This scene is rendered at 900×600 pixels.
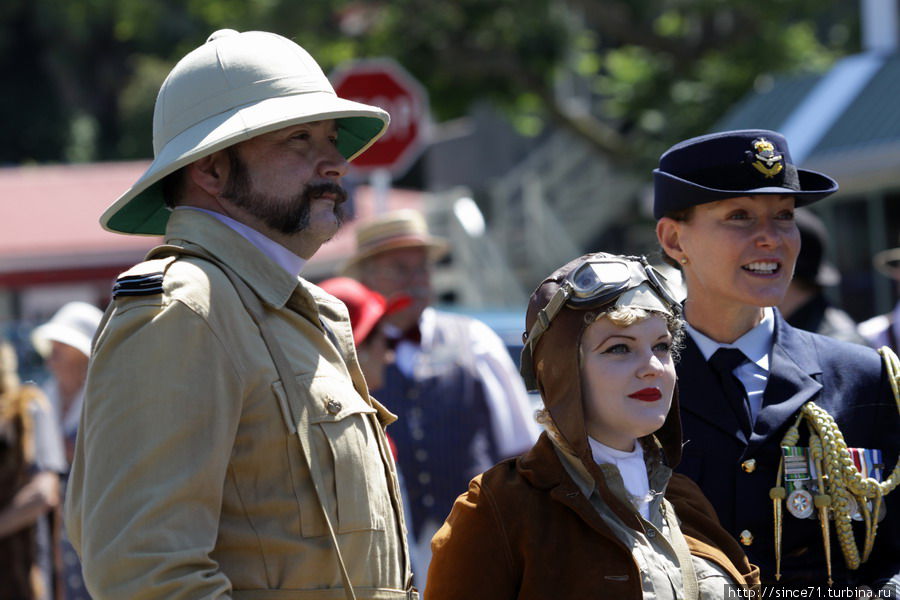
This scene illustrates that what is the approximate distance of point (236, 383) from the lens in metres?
2.60

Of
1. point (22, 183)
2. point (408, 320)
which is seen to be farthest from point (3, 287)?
point (408, 320)

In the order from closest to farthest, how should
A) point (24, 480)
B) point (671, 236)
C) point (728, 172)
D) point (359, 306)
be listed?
point (728, 172), point (671, 236), point (359, 306), point (24, 480)

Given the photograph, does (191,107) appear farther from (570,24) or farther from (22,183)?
(22,183)

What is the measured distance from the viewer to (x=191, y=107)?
294 cm

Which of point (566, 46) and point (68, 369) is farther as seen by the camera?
point (566, 46)

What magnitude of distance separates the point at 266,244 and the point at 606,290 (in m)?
0.80

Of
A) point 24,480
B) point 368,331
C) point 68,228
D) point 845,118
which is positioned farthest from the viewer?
point 68,228

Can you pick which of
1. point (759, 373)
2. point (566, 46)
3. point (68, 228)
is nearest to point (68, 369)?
point (759, 373)

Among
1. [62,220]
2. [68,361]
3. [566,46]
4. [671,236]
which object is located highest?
[566,46]

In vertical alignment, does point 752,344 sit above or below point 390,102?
below

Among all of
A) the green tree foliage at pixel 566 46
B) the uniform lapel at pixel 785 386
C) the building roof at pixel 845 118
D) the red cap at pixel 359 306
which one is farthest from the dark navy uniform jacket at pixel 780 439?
the green tree foliage at pixel 566 46

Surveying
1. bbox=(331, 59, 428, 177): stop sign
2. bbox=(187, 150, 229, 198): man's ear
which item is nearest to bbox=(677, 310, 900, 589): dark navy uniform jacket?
bbox=(187, 150, 229, 198): man's ear

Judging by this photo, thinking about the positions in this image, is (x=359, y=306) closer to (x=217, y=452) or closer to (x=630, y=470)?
(x=630, y=470)

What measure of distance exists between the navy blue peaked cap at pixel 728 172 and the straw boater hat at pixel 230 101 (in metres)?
0.99
